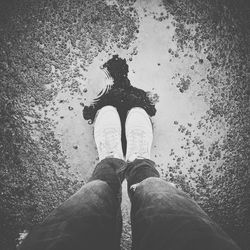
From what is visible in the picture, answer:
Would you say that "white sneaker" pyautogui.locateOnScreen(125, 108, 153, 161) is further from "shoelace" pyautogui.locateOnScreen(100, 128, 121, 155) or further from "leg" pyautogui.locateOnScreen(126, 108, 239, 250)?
"leg" pyautogui.locateOnScreen(126, 108, 239, 250)

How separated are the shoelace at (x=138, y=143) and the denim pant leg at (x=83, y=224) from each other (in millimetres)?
406

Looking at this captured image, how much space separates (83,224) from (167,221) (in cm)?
28

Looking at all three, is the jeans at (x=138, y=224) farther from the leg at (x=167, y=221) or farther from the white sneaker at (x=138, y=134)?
the white sneaker at (x=138, y=134)

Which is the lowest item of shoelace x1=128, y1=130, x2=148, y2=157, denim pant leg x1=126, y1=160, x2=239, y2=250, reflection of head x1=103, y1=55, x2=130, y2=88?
denim pant leg x1=126, y1=160, x2=239, y2=250

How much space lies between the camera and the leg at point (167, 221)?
28.1 inches

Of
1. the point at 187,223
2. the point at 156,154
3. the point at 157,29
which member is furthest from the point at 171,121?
the point at 187,223

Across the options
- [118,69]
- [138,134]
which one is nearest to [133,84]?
[118,69]

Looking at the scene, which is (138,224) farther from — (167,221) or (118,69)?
(118,69)

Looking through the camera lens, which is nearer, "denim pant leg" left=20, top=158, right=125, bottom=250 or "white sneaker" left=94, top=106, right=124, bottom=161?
"denim pant leg" left=20, top=158, right=125, bottom=250

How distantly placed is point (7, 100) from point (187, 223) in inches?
52.4

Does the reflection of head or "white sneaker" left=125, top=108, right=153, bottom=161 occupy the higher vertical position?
the reflection of head

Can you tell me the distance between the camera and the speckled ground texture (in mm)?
1566

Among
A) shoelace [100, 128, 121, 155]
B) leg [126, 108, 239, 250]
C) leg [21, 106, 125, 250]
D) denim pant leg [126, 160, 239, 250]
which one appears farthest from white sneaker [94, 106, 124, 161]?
denim pant leg [126, 160, 239, 250]

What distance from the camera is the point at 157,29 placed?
1585 mm
